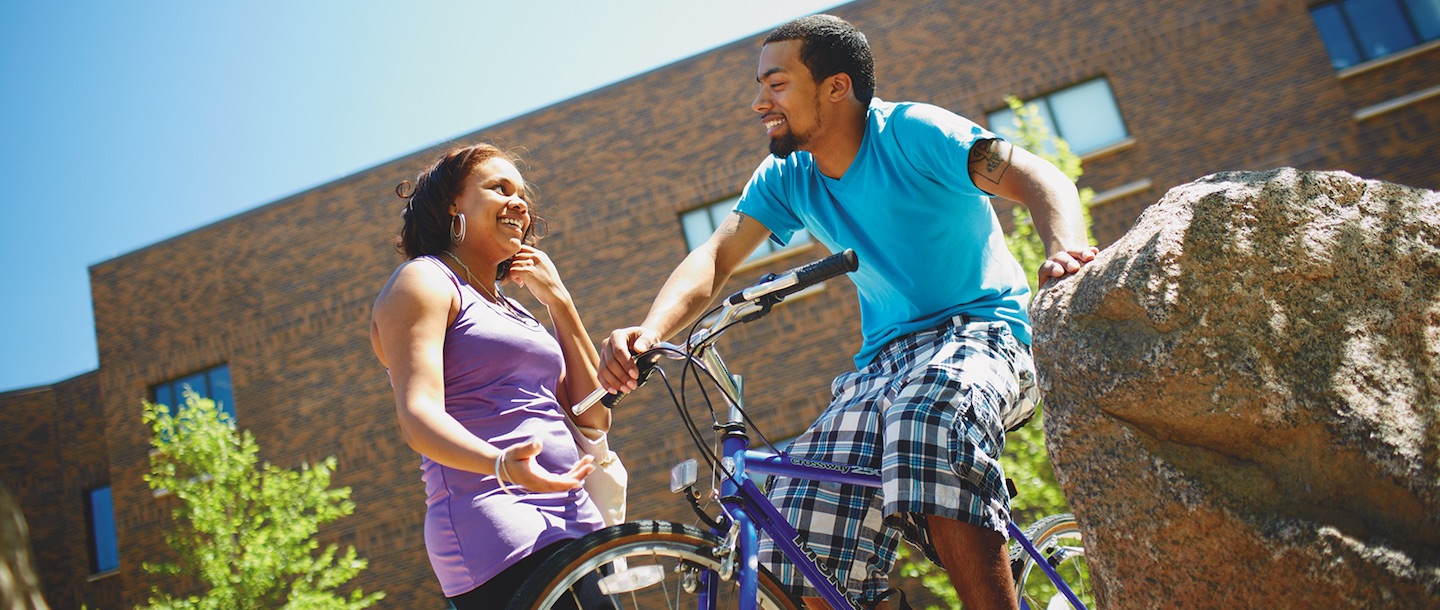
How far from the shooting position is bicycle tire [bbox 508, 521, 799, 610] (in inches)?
79.6

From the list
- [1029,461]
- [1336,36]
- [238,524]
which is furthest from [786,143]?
[1336,36]

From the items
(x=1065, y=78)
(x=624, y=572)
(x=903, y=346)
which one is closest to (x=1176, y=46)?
(x=1065, y=78)

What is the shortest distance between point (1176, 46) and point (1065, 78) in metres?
1.83

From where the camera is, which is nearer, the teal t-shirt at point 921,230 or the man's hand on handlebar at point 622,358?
the man's hand on handlebar at point 622,358

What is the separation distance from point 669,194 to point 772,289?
1354 cm

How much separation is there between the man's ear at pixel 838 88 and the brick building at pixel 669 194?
37.8 ft

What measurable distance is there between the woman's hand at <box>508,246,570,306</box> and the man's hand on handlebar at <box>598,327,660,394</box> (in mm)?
421

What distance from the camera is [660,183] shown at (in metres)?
15.9

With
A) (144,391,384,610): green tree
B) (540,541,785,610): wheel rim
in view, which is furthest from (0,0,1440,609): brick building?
(540,541,785,610): wheel rim

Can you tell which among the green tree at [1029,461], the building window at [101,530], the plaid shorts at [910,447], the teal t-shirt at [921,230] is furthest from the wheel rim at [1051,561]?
the building window at [101,530]

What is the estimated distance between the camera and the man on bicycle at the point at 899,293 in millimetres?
2420

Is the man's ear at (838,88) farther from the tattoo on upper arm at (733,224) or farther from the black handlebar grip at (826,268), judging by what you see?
the black handlebar grip at (826,268)

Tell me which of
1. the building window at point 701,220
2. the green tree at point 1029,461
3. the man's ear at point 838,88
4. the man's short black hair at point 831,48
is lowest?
the green tree at point 1029,461

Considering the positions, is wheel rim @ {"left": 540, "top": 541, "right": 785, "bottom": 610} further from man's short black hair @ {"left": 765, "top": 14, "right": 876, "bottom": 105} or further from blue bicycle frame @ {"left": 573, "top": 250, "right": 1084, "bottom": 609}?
man's short black hair @ {"left": 765, "top": 14, "right": 876, "bottom": 105}
